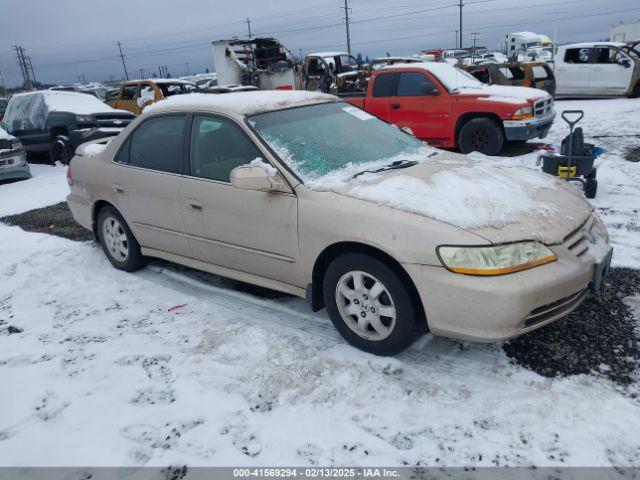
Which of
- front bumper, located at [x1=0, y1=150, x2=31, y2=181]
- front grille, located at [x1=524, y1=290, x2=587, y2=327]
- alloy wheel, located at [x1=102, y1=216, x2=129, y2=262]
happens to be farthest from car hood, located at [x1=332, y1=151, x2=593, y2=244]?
front bumper, located at [x1=0, y1=150, x2=31, y2=181]

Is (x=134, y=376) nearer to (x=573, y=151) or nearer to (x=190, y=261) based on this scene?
(x=190, y=261)

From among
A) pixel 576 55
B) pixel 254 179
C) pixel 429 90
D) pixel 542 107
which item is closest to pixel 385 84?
pixel 429 90

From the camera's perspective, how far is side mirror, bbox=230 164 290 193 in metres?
3.19

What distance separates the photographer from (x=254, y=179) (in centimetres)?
319

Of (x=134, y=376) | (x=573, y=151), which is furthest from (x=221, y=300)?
(x=573, y=151)

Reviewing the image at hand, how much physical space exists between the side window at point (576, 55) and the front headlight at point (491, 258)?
1568 centimetres

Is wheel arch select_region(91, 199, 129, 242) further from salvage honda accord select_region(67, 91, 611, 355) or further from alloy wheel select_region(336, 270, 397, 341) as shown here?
alloy wheel select_region(336, 270, 397, 341)

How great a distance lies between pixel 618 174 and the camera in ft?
22.7

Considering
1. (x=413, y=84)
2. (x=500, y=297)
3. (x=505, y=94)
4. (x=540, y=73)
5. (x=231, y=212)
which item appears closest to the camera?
(x=500, y=297)

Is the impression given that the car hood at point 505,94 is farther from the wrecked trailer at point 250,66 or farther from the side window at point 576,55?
the wrecked trailer at point 250,66

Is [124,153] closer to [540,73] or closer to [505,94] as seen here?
[505,94]

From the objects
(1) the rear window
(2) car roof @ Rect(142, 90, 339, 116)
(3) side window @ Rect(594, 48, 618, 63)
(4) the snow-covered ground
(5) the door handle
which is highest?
(2) car roof @ Rect(142, 90, 339, 116)

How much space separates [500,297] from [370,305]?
0.78 meters

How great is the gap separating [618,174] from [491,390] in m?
5.59
